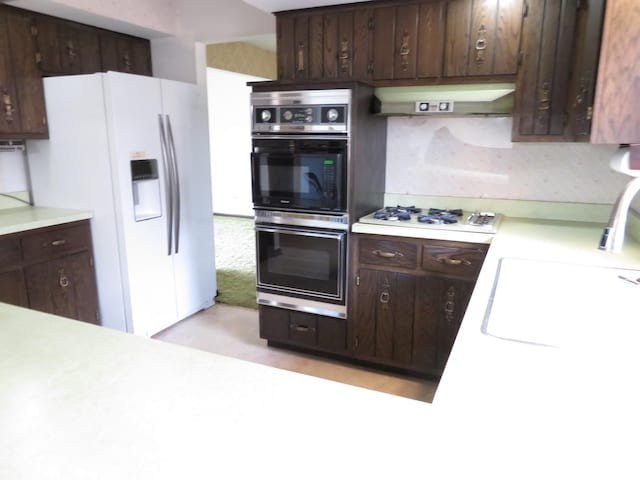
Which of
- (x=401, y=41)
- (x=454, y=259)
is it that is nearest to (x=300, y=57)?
(x=401, y=41)

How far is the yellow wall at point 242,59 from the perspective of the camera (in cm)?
482

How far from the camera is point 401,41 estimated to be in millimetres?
2566

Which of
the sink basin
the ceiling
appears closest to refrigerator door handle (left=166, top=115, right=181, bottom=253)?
the ceiling

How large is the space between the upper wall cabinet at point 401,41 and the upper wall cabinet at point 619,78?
3.22ft

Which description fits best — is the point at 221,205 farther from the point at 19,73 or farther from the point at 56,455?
the point at 56,455

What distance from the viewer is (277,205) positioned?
277cm

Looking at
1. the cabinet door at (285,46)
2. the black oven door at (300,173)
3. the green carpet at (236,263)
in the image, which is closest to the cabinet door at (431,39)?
the black oven door at (300,173)

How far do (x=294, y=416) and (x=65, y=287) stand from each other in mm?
2727

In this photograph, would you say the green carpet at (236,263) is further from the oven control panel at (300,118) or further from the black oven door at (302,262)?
the oven control panel at (300,118)

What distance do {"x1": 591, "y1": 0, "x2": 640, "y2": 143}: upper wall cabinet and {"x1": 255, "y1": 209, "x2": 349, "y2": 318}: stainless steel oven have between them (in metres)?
1.40

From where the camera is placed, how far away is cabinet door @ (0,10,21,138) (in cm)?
275

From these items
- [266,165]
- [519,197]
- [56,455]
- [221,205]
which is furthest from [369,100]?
[221,205]

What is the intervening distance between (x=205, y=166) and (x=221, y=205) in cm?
462

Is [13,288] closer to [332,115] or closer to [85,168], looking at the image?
[85,168]
